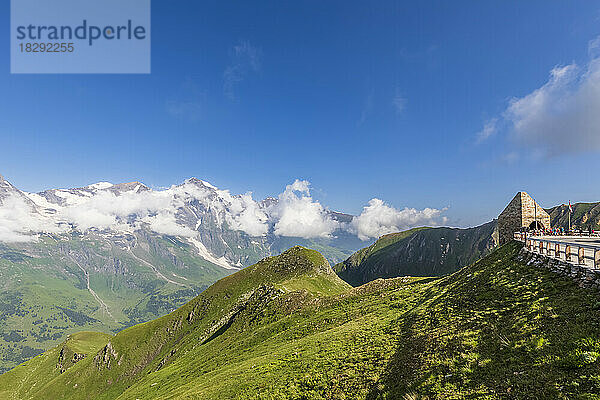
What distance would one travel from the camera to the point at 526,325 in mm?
18406

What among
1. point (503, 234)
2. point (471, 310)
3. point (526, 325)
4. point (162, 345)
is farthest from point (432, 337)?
point (162, 345)

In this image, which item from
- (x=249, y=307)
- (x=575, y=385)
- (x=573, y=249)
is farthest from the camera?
(x=249, y=307)

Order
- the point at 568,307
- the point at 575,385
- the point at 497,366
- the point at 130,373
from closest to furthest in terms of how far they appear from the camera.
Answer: the point at 575,385 → the point at 497,366 → the point at 568,307 → the point at 130,373

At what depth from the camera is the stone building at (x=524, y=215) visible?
46625 millimetres

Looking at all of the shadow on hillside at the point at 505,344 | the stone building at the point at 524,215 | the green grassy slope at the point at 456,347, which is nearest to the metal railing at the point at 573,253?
the green grassy slope at the point at 456,347

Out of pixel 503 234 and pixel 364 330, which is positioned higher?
pixel 503 234

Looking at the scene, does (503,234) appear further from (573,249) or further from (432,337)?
(432,337)

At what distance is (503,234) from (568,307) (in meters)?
37.7

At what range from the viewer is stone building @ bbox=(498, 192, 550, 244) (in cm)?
4662

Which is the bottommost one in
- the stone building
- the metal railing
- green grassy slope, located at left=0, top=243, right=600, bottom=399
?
green grassy slope, located at left=0, top=243, right=600, bottom=399

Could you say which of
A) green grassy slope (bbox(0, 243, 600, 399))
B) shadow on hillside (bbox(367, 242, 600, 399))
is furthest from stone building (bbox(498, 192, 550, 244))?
shadow on hillside (bbox(367, 242, 600, 399))

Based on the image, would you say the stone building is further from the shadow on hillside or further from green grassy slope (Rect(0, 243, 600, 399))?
the shadow on hillside

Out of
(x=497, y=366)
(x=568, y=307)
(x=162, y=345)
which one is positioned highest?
(x=568, y=307)

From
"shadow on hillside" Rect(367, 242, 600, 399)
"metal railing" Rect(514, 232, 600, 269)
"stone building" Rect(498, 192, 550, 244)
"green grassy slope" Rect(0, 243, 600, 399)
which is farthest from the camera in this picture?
"stone building" Rect(498, 192, 550, 244)
